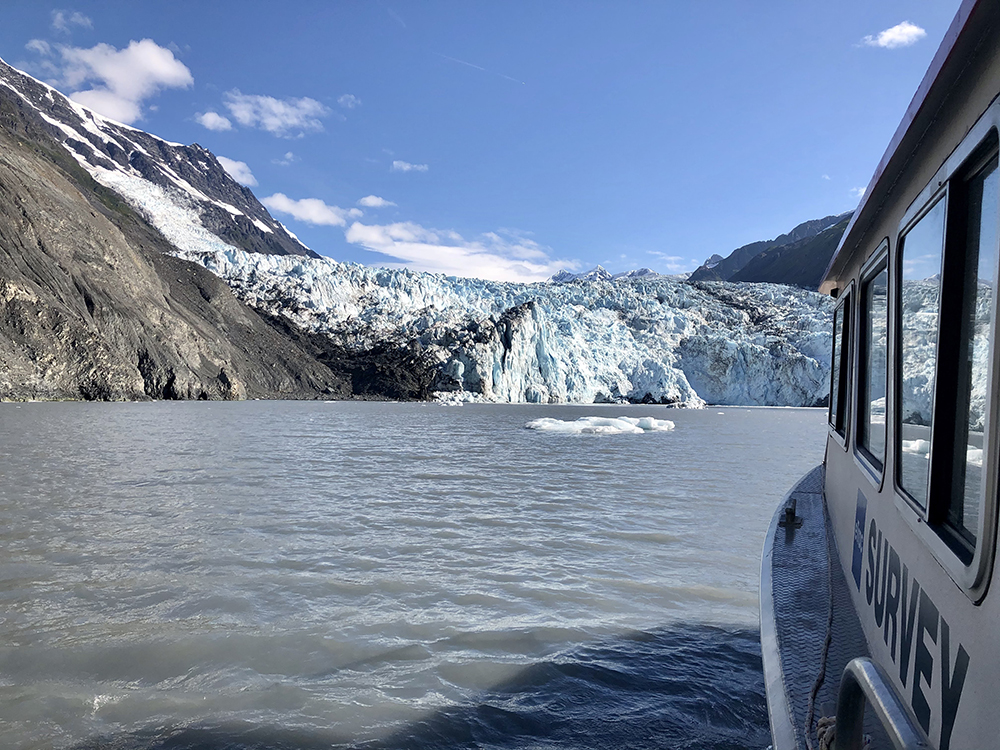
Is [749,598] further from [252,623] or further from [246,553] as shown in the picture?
[246,553]

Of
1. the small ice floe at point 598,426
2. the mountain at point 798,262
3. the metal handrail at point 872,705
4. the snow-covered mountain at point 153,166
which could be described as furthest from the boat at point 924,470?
the mountain at point 798,262

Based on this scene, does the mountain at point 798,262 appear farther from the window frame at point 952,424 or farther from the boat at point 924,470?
the window frame at point 952,424

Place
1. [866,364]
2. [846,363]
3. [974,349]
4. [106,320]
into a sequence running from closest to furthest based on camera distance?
[974,349] < [866,364] < [846,363] < [106,320]

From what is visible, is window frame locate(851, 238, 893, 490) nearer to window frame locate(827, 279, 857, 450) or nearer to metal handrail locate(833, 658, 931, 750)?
window frame locate(827, 279, 857, 450)

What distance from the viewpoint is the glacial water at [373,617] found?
3270 millimetres

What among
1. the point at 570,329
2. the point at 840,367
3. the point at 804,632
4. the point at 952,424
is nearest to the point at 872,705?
the point at 952,424

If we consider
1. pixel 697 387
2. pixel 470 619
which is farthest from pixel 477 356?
pixel 470 619

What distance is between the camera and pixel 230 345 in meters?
64.2

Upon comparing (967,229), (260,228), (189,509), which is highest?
(260,228)

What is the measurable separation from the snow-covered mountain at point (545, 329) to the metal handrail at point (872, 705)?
142 feet

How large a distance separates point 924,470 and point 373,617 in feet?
12.5

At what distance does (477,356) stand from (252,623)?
55970 millimetres

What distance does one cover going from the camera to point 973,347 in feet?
5.11

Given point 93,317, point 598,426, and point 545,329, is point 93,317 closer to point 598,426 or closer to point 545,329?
point 545,329
